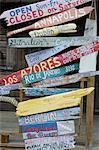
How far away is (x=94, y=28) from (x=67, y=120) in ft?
3.93

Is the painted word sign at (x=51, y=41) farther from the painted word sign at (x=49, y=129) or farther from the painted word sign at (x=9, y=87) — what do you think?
the painted word sign at (x=49, y=129)

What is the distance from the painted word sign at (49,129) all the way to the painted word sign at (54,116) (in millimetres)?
53

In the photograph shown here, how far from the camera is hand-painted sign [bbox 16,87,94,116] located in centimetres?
434

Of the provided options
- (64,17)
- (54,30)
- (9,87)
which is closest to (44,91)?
(9,87)

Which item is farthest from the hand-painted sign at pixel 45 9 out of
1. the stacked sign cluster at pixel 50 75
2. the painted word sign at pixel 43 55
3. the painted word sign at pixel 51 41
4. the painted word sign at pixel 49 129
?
the painted word sign at pixel 49 129

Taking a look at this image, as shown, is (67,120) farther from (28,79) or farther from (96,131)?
(96,131)

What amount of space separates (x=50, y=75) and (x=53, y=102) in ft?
1.12

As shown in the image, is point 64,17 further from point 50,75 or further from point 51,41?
point 50,75

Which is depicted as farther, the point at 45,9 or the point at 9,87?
the point at 9,87

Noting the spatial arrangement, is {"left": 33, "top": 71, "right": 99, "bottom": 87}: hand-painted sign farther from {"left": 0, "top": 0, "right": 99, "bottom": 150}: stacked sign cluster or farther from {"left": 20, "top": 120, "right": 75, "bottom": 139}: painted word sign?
{"left": 20, "top": 120, "right": 75, "bottom": 139}: painted word sign

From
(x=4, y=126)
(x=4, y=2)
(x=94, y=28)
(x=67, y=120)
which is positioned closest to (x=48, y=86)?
(x=67, y=120)

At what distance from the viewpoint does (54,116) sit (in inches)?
172

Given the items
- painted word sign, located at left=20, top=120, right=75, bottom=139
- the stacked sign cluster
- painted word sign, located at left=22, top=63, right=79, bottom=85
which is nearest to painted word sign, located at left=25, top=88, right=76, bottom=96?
the stacked sign cluster

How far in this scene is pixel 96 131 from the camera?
6.04 metres
